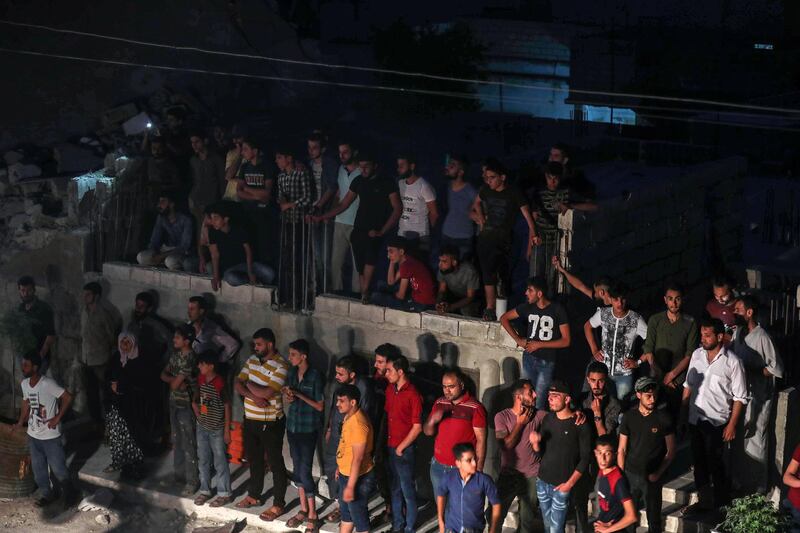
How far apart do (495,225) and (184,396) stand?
3.73m

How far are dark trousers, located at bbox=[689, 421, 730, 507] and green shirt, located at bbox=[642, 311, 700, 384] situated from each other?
60 centimetres

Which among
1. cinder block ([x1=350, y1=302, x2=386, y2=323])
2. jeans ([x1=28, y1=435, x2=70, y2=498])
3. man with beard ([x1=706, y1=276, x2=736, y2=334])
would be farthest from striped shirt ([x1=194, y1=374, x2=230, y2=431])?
man with beard ([x1=706, y1=276, x2=736, y2=334])

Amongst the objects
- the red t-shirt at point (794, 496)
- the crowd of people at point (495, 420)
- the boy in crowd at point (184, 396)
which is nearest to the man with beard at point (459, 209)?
the crowd of people at point (495, 420)

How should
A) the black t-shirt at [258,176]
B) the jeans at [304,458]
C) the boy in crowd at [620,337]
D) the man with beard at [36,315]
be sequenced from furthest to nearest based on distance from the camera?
the man with beard at [36,315] → the black t-shirt at [258,176] → the jeans at [304,458] → the boy in crowd at [620,337]

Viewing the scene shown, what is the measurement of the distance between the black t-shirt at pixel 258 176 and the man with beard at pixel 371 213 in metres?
1.37

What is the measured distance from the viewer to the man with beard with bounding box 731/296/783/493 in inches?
475

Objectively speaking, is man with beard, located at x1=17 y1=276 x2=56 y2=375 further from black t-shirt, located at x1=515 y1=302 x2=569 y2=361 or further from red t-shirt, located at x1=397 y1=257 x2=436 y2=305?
black t-shirt, located at x1=515 y1=302 x2=569 y2=361

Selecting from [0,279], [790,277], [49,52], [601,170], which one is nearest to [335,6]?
[49,52]

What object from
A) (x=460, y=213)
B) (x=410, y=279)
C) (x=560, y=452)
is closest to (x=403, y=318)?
(x=410, y=279)

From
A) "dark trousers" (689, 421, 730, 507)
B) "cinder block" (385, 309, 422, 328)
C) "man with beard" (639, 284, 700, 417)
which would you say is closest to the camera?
"dark trousers" (689, 421, 730, 507)

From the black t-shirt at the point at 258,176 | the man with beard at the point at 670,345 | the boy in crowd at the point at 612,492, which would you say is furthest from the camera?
the black t-shirt at the point at 258,176

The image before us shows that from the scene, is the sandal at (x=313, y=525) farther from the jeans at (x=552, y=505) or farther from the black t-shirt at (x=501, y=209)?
the black t-shirt at (x=501, y=209)

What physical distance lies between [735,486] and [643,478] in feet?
3.70

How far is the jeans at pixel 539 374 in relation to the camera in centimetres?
1271
